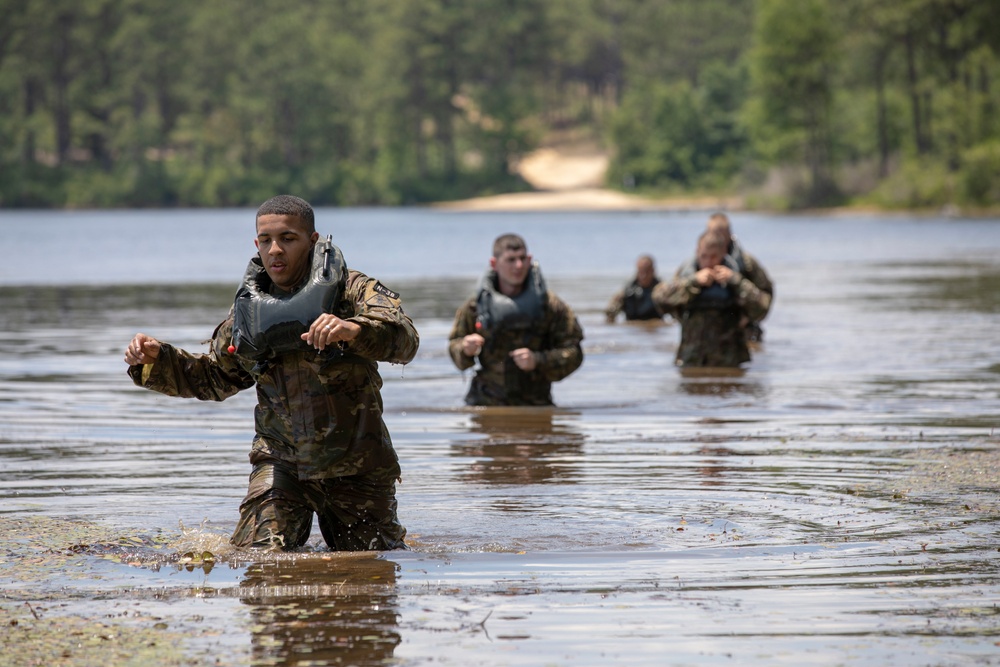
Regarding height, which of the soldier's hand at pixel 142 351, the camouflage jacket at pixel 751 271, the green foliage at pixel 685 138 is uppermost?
the green foliage at pixel 685 138

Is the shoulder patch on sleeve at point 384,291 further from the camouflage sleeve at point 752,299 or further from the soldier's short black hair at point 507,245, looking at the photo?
the camouflage sleeve at point 752,299

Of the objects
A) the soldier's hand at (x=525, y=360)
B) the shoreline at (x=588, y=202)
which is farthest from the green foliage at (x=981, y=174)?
the soldier's hand at (x=525, y=360)

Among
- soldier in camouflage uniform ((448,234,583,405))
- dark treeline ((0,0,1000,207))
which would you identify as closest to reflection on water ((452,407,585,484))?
soldier in camouflage uniform ((448,234,583,405))

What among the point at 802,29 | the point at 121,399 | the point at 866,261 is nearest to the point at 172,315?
the point at 121,399

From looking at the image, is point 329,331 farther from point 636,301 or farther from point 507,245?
point 636,301

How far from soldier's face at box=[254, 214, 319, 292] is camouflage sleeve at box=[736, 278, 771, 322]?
8848 millimetres

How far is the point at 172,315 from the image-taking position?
89.6 feet

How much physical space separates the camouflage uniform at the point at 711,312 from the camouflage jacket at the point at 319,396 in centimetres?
850

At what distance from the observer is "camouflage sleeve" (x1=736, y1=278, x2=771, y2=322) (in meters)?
15.5

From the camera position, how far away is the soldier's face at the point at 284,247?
7.08 meters

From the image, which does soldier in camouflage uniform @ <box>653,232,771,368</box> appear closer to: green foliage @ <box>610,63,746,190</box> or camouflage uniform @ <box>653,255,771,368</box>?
camouflage uniform @ <box>653,255,771,368</box>

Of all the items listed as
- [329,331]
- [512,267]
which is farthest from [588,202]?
[329,331]

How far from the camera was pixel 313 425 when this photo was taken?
23.8 feet

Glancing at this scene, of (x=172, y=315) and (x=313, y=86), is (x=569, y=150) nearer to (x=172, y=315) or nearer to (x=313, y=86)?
(x=313, y=86)
